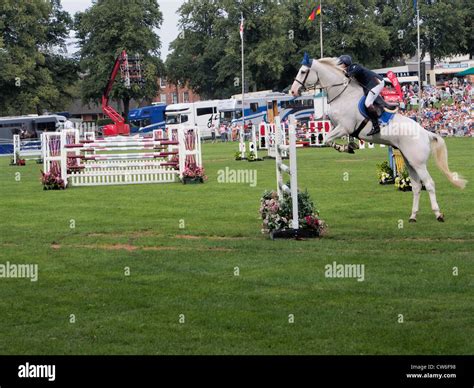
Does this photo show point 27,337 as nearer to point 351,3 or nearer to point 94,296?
point 94,296

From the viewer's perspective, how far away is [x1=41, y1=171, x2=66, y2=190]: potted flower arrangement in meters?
29.6

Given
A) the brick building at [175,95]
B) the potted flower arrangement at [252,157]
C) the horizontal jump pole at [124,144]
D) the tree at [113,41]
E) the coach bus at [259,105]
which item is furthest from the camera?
the brick building at [175,95]

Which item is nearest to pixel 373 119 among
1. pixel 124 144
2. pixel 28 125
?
pixel 124 144

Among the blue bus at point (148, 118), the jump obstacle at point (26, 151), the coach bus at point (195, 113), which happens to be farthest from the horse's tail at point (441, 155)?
the blue bus at point (148, 118)

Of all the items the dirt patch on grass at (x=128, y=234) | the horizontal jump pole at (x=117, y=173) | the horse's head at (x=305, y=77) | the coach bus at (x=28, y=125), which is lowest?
the dirt patch on grass at (x=128, y=234)

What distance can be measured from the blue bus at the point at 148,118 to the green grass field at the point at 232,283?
77352mm

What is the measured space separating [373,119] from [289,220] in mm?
2804

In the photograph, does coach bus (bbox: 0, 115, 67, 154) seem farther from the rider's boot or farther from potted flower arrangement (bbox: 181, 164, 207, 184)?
the rider's boot

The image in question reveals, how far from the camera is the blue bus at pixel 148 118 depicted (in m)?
99.7

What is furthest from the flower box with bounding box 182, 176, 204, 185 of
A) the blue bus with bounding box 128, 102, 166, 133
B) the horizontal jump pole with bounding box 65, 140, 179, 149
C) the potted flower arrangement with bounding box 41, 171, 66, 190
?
the blue bus with bounding box 128, 102, 166, 133

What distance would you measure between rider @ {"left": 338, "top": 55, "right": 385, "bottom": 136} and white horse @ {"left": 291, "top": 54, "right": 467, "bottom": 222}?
0.13m

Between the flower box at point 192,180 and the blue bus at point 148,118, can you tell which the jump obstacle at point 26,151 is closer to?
the flower box at point 192,180

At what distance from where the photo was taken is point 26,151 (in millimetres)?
57656
